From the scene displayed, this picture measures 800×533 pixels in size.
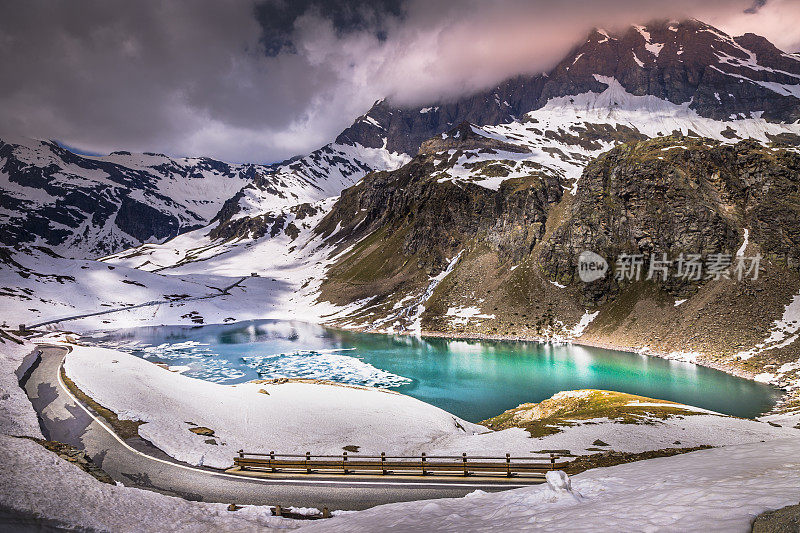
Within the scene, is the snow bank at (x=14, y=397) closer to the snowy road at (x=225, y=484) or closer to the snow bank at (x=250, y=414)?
the snowy road at (x=225, y=484)

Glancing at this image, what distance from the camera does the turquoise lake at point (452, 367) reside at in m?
62.8

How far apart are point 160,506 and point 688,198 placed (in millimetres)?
140399

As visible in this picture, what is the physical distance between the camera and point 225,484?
2241 centimetres

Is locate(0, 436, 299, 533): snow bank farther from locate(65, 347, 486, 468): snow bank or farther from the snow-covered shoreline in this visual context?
locate(65, 347, 486, 468): snow bank

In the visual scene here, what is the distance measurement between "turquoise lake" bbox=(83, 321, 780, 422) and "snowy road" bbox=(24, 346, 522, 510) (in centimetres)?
3540

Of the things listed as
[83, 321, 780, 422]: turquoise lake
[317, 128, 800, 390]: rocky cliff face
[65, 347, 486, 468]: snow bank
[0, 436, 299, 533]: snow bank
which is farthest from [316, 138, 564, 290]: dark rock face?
[0, 436, 299, 533]: snow bank

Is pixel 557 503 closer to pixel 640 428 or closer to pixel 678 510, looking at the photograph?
pixel 678 510

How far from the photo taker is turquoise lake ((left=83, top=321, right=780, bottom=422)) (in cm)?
6278

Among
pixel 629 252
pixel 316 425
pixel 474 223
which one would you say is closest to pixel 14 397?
pixel 316 425

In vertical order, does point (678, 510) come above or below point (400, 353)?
above

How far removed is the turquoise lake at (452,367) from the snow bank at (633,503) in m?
39.4

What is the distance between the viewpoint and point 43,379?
4091 centimetres

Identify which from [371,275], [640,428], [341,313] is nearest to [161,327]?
[341,313]

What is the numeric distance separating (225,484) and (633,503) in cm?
2115
